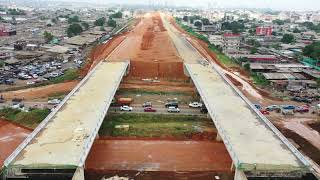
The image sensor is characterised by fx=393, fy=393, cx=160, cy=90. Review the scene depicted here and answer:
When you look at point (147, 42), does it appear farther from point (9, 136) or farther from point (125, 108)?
point (9, 136)

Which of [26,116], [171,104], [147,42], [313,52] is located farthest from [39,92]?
[313,52]

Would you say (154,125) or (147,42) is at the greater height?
(147,42)

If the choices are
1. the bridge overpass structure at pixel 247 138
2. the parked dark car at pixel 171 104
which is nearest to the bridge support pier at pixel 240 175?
the bridge overpass structure at pixel 247 138

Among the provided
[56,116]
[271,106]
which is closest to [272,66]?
[271,106]

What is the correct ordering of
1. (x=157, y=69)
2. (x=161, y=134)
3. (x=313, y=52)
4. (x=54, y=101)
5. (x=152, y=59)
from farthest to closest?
(x=313, y=52) < (x=152, y=59) < (x=157, y=69) < (x=54, y=101) < (x=161, y=134)

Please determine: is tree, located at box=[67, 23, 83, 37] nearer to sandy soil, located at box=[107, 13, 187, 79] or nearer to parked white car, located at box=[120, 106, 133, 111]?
sandy soil, located at box=[107, 13, 187, 79]

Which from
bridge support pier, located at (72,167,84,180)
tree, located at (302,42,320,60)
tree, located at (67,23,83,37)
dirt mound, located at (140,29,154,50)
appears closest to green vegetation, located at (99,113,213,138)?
bridge support pier, located at (72,167,84,180)

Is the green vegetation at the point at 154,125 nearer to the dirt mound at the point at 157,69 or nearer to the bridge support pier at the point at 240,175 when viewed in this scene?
the bridge support pier at the point at 240,175
